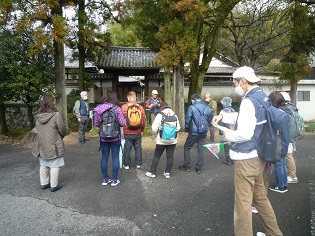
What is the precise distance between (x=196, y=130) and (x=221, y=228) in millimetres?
2168

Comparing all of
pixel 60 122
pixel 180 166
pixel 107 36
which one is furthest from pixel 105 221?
pixel 107 36

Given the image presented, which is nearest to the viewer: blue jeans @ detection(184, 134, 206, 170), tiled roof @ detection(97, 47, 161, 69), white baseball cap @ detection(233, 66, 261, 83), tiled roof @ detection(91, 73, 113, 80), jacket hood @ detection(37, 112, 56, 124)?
white baseball cap @ detection(233, 66, 261, 83)

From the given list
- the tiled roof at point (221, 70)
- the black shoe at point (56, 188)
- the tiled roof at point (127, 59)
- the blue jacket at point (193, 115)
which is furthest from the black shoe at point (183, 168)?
the tiled roof at point (221, 70)

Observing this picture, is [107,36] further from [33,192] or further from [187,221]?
[187,221]

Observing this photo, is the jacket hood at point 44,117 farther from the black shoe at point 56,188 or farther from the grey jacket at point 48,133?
the black shoe at point 56,188

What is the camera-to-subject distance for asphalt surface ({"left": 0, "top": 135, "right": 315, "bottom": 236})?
2963mm

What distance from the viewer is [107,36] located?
1155 centimetres

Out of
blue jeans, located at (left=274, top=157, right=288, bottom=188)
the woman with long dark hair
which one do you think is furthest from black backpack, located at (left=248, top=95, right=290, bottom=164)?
the woman with long dark hair

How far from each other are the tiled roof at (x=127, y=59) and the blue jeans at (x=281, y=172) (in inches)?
427

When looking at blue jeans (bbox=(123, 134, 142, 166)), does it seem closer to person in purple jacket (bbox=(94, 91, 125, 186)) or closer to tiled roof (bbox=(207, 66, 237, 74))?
person in purple jacket (bbox=(94, 91, 125, 186))

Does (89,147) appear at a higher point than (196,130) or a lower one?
lower

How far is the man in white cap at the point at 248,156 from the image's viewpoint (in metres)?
2.29

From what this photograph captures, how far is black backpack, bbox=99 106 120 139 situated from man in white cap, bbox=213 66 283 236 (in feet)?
7.10

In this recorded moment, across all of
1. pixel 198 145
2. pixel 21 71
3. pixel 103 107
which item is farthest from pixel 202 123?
pixel 21 71
